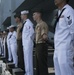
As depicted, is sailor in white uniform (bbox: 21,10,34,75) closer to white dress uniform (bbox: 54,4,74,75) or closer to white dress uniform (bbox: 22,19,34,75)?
white dress uniform (bbox: 22,19,34,75)

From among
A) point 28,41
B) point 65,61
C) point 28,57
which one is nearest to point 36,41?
point 28,41

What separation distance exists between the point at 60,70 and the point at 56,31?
1.81ft

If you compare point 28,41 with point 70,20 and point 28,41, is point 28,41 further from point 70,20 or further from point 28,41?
point 70,20

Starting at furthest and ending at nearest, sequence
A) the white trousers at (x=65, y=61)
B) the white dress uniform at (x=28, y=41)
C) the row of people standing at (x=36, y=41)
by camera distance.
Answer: the white dress uniform at (x=28, y=41) < the row of people standing at (x=36, y=41) < the white trousers at (x=65, y=61)

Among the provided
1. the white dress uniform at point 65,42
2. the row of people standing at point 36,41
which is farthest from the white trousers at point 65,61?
the row of people standing at point 36,41

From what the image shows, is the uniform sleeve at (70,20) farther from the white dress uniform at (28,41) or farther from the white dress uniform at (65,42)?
the white dress uniform at (28,41)

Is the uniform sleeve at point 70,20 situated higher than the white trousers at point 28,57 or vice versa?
the uniform sleeve at point 70,20

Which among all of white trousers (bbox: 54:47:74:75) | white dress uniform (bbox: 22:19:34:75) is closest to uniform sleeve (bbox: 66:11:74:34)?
white trousers (bbox: 54:47:74:75)

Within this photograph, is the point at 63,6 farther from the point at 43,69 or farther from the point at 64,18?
the point at 43,69

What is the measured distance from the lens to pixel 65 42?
4.11 meters

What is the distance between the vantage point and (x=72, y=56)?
409 cm

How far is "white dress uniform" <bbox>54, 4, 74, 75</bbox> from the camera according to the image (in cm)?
409

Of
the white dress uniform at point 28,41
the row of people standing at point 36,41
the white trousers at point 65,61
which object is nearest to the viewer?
the white trousers at point 65,61

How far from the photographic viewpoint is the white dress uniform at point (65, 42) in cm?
409
